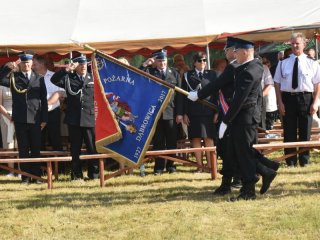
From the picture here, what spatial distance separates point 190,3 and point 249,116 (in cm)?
456

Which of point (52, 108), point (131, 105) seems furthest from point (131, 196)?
point (52, 108)

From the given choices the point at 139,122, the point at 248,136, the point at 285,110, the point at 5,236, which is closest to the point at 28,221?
the point at 5,236

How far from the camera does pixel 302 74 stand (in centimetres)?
943

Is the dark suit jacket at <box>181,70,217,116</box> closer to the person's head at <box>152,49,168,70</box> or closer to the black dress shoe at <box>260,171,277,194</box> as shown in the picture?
the person's head at <box>152,49,168,70</box>

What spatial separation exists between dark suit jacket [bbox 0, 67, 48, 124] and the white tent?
49.5 inches

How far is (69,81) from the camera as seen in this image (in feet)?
31.0

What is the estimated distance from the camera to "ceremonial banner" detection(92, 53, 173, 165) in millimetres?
7262

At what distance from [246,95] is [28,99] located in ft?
12.0

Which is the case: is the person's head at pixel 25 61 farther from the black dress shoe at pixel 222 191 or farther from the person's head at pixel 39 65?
the black dress shoe at pixel 222 191

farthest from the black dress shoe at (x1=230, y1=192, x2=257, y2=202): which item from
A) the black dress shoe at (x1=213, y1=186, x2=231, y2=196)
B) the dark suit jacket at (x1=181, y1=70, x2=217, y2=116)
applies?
the dark suit jacket at (x1=181, y1=70, x2=217, y2=116)

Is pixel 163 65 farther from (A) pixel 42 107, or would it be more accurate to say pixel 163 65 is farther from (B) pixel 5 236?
(B) pixel 5 236

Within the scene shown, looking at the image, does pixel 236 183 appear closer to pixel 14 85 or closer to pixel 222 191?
pixel 222 191

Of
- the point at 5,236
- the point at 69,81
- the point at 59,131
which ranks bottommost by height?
the point at 5,236

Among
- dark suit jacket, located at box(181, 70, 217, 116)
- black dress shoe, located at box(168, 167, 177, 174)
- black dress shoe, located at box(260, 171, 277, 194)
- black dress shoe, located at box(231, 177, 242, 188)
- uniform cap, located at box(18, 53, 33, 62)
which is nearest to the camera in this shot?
black dress shoe, located at box(260, 171, 277, 194)
